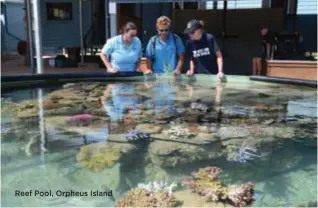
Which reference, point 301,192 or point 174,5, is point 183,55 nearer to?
point 301,192

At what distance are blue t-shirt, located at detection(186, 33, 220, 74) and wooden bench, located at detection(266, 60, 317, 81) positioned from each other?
260 centimetres

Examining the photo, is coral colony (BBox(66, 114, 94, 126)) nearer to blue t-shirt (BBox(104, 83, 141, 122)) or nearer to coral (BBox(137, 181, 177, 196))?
blue t-shirt (BBox(104, 83, 141, 122))

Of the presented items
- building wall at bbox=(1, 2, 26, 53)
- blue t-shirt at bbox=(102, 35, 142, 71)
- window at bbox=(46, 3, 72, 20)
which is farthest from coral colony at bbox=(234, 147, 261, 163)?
building wall at bbox=(1, 2, 26, 53)

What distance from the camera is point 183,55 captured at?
16.0ft

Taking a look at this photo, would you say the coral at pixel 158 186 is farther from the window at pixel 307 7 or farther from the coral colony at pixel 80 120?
the window at pixel 307 7

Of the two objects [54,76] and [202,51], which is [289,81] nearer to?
[202,51]

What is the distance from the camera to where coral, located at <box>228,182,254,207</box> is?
1787mm

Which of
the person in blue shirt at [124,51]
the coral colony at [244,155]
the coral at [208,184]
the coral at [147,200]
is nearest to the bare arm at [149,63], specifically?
the person in blue shirt at [124,51]

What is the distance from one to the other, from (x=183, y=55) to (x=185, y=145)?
240 centimetres

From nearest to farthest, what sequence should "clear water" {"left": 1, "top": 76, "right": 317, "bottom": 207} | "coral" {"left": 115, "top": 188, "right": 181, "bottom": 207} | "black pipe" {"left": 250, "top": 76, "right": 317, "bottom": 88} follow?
1. "coral" {"left": 115, "top": 188, "right": 181, "bottom": 207}
2. "clear water" {"left": 1, "top": 76, "right": 317, "bottom": 207}
3. "black pipe" {"left": 250, "top": 76, "right": 317, "bottom": 88}

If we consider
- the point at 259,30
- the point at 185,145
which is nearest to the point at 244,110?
the point at 185,145

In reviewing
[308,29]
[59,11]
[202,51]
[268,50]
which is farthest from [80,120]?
[59,11]

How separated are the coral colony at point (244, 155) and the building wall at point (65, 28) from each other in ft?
40.1

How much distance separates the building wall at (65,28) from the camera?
1405 cm
